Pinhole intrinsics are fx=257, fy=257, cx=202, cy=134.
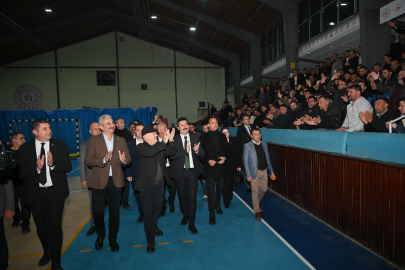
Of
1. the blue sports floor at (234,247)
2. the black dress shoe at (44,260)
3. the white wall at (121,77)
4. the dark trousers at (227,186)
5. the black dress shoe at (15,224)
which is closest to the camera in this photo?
the blue sports floor at (234,247)

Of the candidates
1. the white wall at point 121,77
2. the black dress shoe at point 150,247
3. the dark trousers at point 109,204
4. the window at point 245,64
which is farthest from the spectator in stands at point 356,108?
the white wall at point 121,77

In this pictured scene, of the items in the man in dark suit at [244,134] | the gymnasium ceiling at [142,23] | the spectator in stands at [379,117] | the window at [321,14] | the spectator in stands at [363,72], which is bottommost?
the man in dark suit at [244,134]

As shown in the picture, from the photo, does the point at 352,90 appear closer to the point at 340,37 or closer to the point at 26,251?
the point at 340,37

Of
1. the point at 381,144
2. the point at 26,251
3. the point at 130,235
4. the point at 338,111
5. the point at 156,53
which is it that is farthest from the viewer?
the point at 156,53

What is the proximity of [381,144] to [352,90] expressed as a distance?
1.67 metres

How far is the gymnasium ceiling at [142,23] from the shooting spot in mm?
13869

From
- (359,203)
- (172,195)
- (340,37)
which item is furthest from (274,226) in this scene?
(340,37)

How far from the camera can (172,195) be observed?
5.50 m

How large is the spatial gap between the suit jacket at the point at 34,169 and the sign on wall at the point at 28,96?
2117 cm

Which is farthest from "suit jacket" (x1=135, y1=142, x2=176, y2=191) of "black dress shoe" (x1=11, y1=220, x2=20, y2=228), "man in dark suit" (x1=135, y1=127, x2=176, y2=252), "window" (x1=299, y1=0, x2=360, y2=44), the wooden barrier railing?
"window" (x1=299, y1=0, x2=360, y2=44)

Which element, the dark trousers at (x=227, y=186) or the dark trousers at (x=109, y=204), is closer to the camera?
the dark trousers at (x=109, y=204)

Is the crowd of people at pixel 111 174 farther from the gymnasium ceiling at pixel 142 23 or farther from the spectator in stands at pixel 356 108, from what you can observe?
the gymnasium ceiling at pixel 142 23

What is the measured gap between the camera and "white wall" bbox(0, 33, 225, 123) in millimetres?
21000

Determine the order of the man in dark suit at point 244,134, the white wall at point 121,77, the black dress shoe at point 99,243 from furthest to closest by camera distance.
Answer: the white wall at point 121,77 → the man in dark suit at point 244,134 → the black dress shoe at point 99,243
